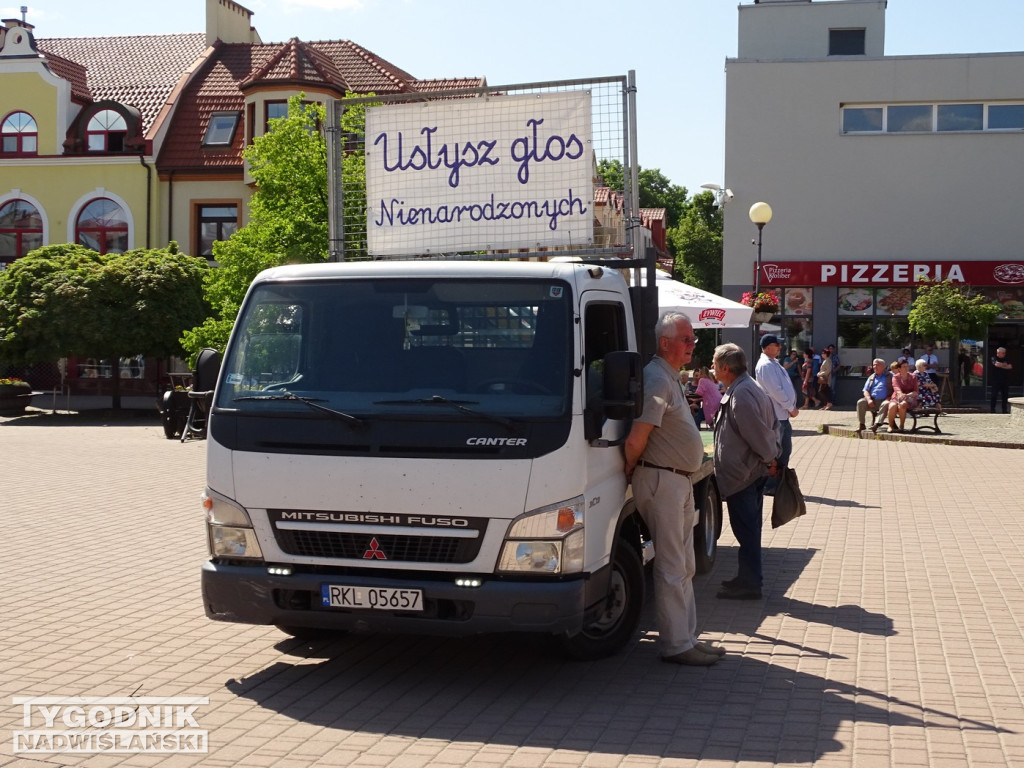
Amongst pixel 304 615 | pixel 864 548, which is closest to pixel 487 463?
pixel 304 615

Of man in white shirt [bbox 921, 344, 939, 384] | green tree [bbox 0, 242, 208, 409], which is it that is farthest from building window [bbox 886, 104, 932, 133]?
green tree [bbox 0, 242, 208, 409]

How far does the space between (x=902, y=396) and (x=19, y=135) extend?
3271cm

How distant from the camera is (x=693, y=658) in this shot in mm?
6906

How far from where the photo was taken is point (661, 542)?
6855 millimetres

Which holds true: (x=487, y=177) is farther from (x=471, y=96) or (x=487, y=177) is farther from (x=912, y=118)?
(x=912, y=118)

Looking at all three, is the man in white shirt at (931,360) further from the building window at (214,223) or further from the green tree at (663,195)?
the green tree at (663,195)

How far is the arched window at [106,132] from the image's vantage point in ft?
142

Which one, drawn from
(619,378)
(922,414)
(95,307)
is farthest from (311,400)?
(95,307)

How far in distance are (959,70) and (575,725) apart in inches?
1411

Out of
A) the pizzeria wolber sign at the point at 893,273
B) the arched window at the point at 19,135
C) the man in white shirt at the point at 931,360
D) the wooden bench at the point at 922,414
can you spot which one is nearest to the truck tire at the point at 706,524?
the wooden bench at the point at 922,414

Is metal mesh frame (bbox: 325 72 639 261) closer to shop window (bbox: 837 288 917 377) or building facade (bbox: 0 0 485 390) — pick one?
shop window (bbox: 837 288 917 377)

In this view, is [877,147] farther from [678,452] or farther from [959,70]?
[678,452]

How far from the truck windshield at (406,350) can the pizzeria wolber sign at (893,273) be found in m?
32.2

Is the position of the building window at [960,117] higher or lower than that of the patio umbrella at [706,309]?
higher
